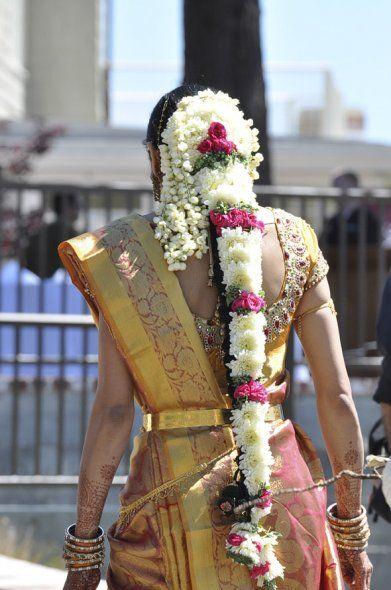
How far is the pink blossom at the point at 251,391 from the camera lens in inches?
95.2

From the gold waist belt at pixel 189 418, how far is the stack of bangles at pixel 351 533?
0.44 meters

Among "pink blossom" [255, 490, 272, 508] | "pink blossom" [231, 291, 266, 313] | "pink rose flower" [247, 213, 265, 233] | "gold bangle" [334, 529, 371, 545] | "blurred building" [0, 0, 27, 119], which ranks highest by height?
"blurred building" [0, 0, 27, 119]

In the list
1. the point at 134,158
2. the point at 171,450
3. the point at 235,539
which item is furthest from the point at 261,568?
the point at 134,158

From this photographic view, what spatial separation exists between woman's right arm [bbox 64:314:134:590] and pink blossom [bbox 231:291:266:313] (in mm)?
298

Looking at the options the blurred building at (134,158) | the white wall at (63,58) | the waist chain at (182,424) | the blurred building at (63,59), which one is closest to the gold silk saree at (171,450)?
the waist chain at (182,424)

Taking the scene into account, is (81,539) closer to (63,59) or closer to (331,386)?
(331,386)

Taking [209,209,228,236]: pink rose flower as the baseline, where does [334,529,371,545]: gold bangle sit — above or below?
below

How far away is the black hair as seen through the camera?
8.40 feet

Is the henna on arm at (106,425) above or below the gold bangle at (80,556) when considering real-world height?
above

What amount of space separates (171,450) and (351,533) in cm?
54

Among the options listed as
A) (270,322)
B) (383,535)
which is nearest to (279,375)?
(270,322)

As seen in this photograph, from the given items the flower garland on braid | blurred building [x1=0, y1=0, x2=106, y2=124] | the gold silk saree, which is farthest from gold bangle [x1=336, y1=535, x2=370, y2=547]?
blurred building [x1=0, y1=0, x2=106, y2=124]

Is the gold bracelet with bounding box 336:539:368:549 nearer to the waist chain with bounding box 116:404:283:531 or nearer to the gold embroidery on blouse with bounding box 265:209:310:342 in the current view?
the waist chain with bounding box 116:404:283:531

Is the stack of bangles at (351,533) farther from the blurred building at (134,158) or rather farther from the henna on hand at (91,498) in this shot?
the blurred building at (134,158)
